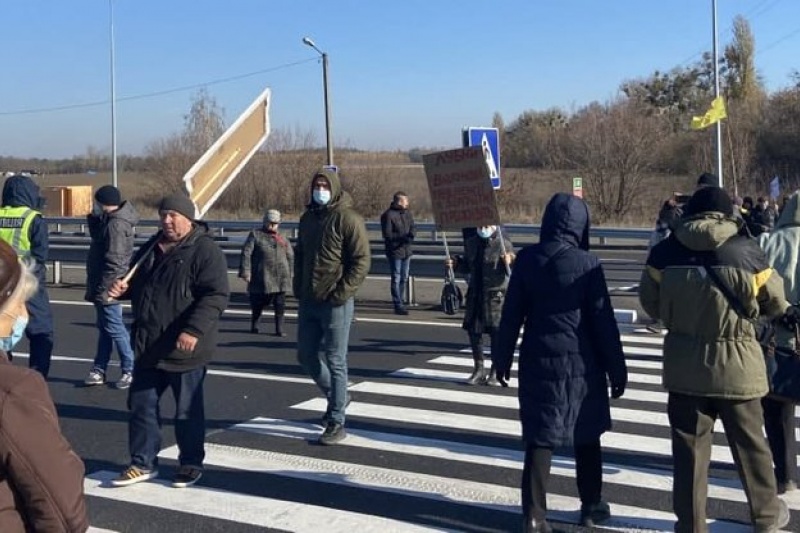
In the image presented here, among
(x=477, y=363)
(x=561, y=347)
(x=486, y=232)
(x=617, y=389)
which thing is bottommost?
(x=477, y=363)

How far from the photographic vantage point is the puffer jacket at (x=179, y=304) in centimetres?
631

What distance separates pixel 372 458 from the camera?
23.2 ft

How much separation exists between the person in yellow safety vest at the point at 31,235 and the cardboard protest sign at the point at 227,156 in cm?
165

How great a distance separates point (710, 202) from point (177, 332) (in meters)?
3.32

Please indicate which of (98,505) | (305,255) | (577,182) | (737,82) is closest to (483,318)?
(305,255)

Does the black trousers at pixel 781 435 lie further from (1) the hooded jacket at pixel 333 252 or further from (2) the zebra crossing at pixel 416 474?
(1) the hooded jacket at pixel 333 252

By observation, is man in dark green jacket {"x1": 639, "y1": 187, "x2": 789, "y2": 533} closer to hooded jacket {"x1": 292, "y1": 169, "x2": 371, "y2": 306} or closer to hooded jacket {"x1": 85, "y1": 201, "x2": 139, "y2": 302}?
hooded jacket {"x1": 292, "y1": 169, "x2": 371, "y2": 306}

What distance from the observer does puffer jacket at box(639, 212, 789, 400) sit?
499 centimetres

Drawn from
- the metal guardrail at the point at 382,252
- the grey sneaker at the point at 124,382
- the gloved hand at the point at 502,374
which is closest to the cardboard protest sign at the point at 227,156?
the metal guardrail at the point at 382,252

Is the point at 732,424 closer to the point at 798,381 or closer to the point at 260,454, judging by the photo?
the point at 798,381

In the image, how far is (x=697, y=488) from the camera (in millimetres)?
5094

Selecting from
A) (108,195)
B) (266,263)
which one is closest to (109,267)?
(108,195)

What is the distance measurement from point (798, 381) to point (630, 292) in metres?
10.1

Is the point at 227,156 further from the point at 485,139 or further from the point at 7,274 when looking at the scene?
the point at 7,274
